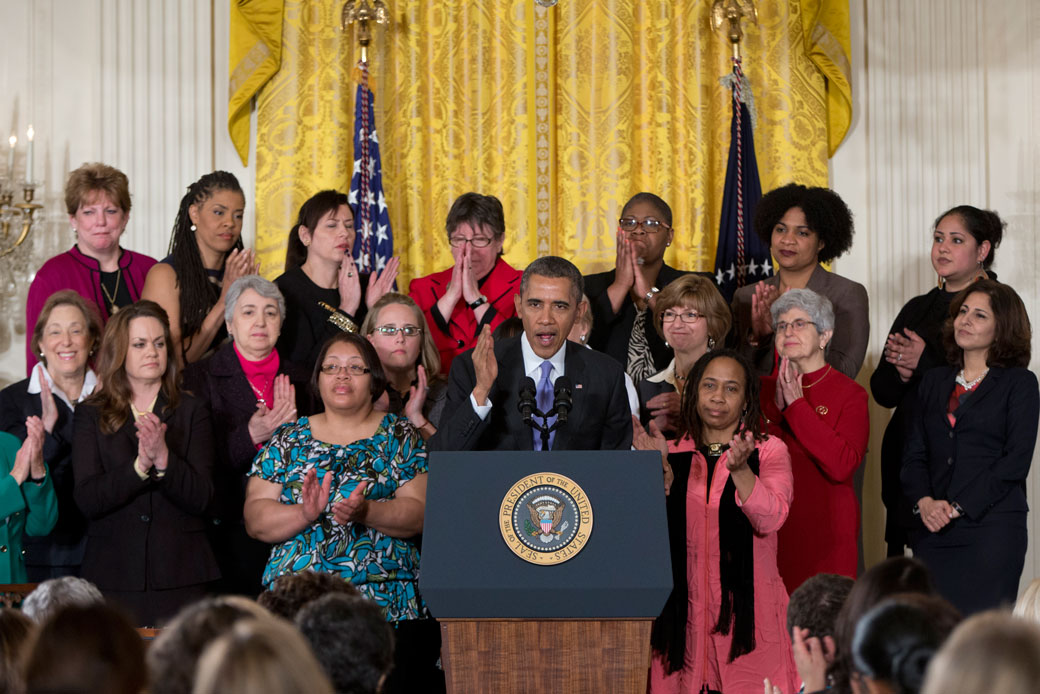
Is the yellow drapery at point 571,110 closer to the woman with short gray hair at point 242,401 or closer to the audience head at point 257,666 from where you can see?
the woman with short gray hair at point 242,401

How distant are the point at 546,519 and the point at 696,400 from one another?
1.30m

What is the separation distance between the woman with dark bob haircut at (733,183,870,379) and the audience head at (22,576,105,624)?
129 inches

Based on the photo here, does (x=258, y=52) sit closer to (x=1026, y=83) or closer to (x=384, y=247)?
(x=384, y=247)

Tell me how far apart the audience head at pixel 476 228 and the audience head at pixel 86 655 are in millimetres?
3803

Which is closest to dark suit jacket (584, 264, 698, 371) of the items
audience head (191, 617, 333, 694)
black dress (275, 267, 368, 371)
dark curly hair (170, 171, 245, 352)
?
black dress (275, 267, 368, 371)

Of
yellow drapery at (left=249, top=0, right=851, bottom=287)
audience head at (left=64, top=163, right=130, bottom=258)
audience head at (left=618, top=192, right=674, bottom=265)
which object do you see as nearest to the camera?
audience head at (left=64, top=163, right=130, bottom=258)

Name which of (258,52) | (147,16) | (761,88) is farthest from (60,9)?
(761,88)

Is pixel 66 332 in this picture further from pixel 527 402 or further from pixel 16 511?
pixel 527 402

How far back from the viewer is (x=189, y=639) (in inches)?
90.4

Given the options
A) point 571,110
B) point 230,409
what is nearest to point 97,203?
point 230,409

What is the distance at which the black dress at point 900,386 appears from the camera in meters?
5.50

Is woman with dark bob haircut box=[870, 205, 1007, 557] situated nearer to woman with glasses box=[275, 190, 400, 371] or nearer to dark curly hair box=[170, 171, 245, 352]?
woman with glasses box=[275, 190, 400, 371]

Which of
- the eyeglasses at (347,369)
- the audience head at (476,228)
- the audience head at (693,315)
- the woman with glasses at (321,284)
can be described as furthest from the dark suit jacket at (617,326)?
the eyeglasses at (347,369)

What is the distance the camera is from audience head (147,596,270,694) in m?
2.20
